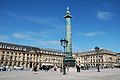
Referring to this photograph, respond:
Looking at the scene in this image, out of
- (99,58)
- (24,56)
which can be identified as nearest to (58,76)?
(24,56)

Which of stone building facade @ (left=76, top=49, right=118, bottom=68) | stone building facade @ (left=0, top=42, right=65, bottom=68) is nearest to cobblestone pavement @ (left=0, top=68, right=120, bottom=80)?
stone building facade @ (left=0, top=42, right=65, bottom=68)

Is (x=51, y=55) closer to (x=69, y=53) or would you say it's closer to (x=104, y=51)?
(x=104, y=51)

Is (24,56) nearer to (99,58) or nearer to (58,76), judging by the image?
(99,58)

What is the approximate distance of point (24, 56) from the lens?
11388 centimetres

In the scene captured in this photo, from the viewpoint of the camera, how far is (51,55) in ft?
431

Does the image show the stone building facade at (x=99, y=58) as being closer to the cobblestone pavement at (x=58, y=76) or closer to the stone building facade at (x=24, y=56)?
the stone building facade at (x=24, y=56)

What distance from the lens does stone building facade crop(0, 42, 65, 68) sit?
104000 millimetres

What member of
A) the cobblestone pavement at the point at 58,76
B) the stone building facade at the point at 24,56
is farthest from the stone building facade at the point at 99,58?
the cobblestone pavement at the point at 58,76

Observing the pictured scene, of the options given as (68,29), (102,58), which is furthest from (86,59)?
(68,29)

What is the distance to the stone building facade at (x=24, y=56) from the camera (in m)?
104

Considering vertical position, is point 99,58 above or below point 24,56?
below

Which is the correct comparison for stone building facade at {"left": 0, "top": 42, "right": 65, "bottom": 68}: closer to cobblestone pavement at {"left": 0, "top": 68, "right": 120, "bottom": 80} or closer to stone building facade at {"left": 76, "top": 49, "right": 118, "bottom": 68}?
stone building facade at {"left": 76, "top": 49, "right": 118, "bottom": 68}

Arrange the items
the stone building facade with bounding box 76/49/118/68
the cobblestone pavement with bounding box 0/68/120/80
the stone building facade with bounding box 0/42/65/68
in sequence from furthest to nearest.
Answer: the stone building facade with bounding box 76/49/118/68 → the stone building facade with bounding box 0/42/65/68 → the cobblestone pavement with bounding box 0/68/120/80

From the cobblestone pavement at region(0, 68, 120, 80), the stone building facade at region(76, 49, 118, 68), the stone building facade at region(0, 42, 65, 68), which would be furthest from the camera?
the stone building facade at region(76, 49, 118, 68)
